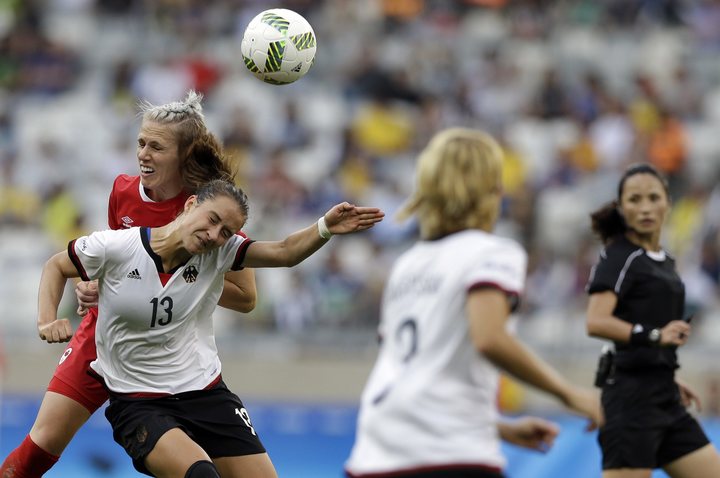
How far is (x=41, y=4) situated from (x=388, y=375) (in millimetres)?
15311

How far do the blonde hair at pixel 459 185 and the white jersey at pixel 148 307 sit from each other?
158cm

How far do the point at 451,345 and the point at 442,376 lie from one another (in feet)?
0.36

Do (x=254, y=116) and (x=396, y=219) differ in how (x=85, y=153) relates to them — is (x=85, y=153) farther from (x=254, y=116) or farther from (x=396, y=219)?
(x=396, y=219)

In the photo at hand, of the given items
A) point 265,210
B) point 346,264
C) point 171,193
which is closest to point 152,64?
point 265,210

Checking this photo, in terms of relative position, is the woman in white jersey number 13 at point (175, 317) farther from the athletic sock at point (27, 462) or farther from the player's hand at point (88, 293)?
the athletic sock at point (27, 462)

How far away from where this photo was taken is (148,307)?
5754 millimetres

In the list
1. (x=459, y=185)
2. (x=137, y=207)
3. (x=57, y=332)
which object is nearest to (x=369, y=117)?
(x=137, y=207)

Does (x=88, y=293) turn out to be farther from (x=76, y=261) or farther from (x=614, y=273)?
(x=614, y=273)

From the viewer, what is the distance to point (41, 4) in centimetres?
1864

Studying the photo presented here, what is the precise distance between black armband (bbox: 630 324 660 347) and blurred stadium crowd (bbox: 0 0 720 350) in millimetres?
5579

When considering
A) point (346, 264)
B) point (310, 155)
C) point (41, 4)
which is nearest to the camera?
point (346, 264)

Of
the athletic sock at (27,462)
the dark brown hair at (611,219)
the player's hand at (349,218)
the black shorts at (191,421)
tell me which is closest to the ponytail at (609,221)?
the dark brown hair at (611,219)

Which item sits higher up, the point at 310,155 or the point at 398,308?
the point at 310,155

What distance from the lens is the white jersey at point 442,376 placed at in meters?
4.41
